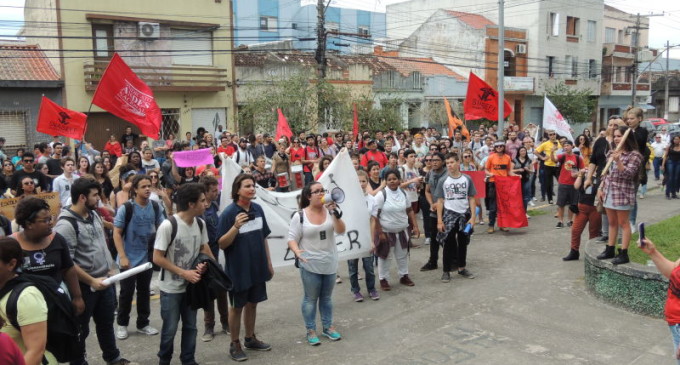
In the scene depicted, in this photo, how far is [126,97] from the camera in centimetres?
1074

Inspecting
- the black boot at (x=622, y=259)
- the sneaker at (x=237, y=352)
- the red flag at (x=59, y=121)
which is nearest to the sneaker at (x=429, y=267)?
the black boot at (x=622, y=259)

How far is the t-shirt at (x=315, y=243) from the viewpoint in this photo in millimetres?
5953

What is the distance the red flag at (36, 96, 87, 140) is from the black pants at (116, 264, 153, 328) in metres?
6.70

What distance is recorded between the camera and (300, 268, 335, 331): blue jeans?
236 inches

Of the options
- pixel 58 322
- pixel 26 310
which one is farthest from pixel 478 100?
pixel 26 310

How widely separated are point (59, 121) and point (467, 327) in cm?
970

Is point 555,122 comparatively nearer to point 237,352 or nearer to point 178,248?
point 237,352

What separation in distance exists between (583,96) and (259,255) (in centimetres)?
3906

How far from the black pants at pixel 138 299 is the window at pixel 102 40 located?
17.9m

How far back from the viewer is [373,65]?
32.9 meters

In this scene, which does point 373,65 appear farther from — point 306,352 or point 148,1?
point 306,352

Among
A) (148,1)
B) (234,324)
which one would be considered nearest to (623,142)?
(234,324)

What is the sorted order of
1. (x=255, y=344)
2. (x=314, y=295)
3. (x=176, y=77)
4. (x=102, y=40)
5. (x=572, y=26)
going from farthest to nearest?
(x=572, y=26) → (x=176, y=77) → (x=102, y=40) → (x=314, y=295) → (x=255, y=344)

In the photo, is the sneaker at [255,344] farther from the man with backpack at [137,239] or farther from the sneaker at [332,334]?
the man with backpack at [137,239]
